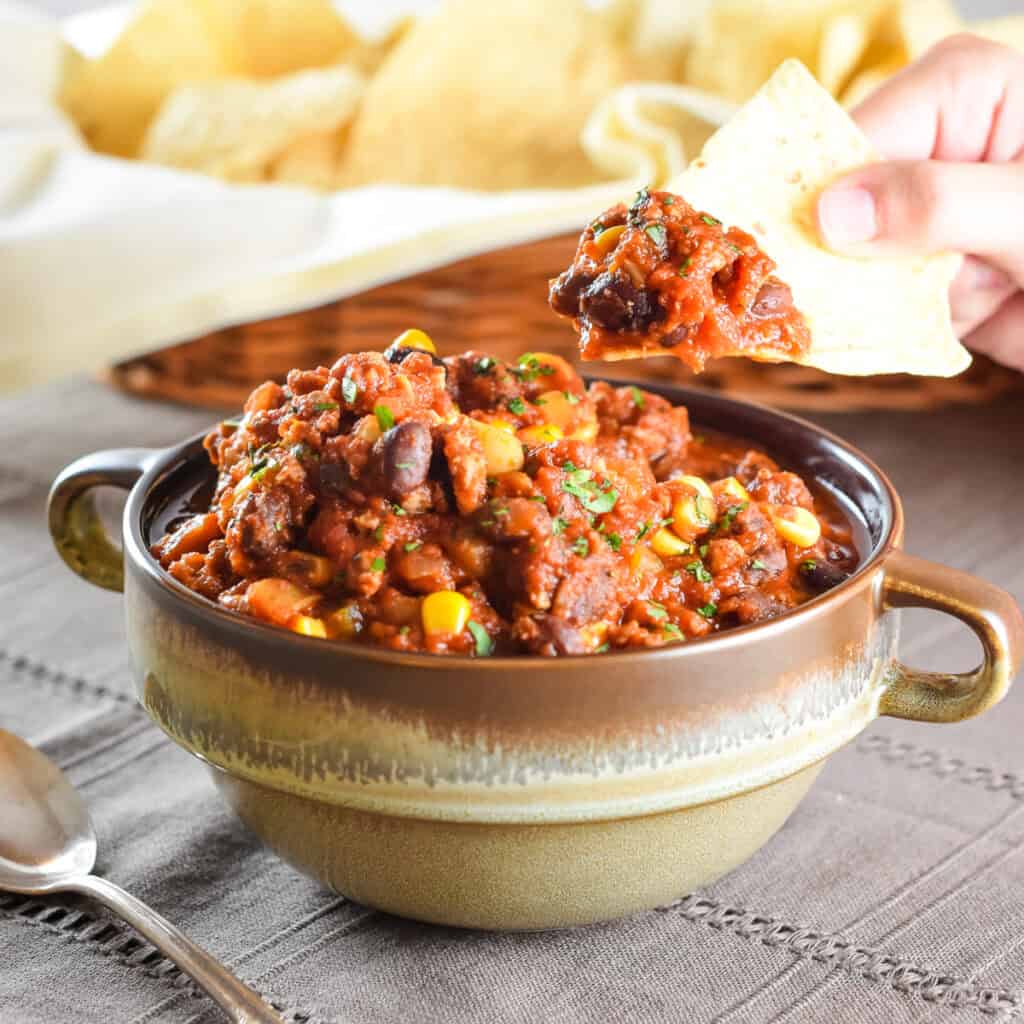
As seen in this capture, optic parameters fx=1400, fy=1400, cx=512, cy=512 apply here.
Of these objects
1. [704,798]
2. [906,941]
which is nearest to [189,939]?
[704,798]

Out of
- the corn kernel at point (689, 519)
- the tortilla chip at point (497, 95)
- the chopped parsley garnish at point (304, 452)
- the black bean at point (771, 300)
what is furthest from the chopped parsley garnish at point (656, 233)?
the tortilla chip at point (497, 95)

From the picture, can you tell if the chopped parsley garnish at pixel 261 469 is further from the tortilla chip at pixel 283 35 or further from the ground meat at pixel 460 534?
the tortilla chip at pixel 283 35

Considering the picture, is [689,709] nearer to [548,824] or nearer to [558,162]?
[548,824]

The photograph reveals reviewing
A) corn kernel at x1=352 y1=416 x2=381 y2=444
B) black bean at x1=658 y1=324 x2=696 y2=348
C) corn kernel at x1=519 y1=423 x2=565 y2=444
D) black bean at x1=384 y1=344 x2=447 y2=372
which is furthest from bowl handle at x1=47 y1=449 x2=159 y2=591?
black bean at x1=658 y1=324 x2=696 y2=348

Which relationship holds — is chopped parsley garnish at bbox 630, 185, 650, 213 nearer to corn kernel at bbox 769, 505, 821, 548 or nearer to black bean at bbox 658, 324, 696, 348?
black bean at bbox 658, 324, 696, 348

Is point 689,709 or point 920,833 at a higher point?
point 689,709

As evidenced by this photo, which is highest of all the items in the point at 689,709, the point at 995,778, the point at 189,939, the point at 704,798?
the point at 689,709
